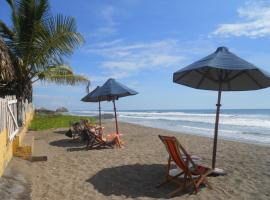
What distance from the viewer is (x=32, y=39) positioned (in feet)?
42.0

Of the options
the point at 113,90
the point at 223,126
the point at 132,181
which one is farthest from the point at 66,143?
the point at 223,126

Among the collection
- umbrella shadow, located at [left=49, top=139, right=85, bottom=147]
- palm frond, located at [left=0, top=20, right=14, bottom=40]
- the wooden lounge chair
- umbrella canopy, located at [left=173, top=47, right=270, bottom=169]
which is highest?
palm frond, located at [left=0, top=20, right=14, bottom=40]

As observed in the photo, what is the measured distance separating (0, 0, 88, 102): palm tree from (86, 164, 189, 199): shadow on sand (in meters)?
6.68

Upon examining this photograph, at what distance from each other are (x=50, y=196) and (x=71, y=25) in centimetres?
871

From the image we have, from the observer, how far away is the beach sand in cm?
596

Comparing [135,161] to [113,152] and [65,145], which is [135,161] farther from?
[65,145]

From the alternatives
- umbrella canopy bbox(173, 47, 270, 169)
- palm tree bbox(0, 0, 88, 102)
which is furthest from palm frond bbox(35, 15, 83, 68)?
umbrella canopy bbox(173, 47, 270, 169)

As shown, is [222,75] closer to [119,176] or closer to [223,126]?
[119,176]

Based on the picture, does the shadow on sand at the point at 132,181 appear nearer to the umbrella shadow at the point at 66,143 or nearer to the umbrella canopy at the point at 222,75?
the umbrella canopy at the point at 222,75

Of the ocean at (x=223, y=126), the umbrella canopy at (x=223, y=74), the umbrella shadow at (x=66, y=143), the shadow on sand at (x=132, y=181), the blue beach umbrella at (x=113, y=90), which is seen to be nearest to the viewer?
the shadow on sand at (x=132, y=181)

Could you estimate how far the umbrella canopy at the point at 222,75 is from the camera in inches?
248

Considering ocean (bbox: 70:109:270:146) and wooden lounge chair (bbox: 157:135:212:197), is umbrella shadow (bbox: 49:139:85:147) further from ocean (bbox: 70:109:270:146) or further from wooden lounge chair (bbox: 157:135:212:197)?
ocean (bbox: 70:109:270:146)

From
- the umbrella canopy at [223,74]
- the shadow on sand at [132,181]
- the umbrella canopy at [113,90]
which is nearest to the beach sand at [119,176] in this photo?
the shadow on sand at [132,181]

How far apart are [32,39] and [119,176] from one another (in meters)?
7.44
